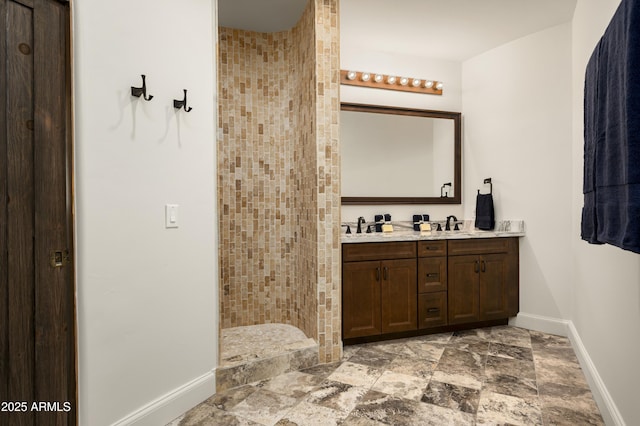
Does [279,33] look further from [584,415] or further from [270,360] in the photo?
[584,415]

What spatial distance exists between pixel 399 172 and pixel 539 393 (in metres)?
2.10

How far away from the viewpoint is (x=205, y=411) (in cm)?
196

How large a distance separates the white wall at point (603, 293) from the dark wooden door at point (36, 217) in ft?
7.47

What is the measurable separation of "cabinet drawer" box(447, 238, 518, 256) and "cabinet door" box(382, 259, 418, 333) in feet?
1.35

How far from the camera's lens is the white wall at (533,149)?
121 inches

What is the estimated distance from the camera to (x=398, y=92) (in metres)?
3.56

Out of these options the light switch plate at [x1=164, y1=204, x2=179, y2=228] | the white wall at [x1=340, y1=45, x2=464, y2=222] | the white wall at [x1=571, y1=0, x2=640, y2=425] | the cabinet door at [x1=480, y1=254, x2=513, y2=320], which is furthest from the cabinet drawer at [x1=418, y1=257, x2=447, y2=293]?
the light switch plate at [x1=164, y1=204, x2=179, y2=228]

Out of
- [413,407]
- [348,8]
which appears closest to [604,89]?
[413,407]

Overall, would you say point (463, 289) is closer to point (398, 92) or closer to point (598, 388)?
point (598, 388)

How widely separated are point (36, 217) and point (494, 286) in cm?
327

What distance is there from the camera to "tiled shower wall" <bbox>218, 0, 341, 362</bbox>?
2914 millimetres

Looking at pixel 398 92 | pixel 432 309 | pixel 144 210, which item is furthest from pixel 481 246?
pixel 144 210

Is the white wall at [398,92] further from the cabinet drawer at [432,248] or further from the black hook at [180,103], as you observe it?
the black hook at [180,103]

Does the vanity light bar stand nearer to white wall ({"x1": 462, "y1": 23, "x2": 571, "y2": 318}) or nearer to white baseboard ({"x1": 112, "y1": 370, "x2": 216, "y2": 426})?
white wall ({"x1": 462, "y1": 23, "x2": 571, "y2": 318})
